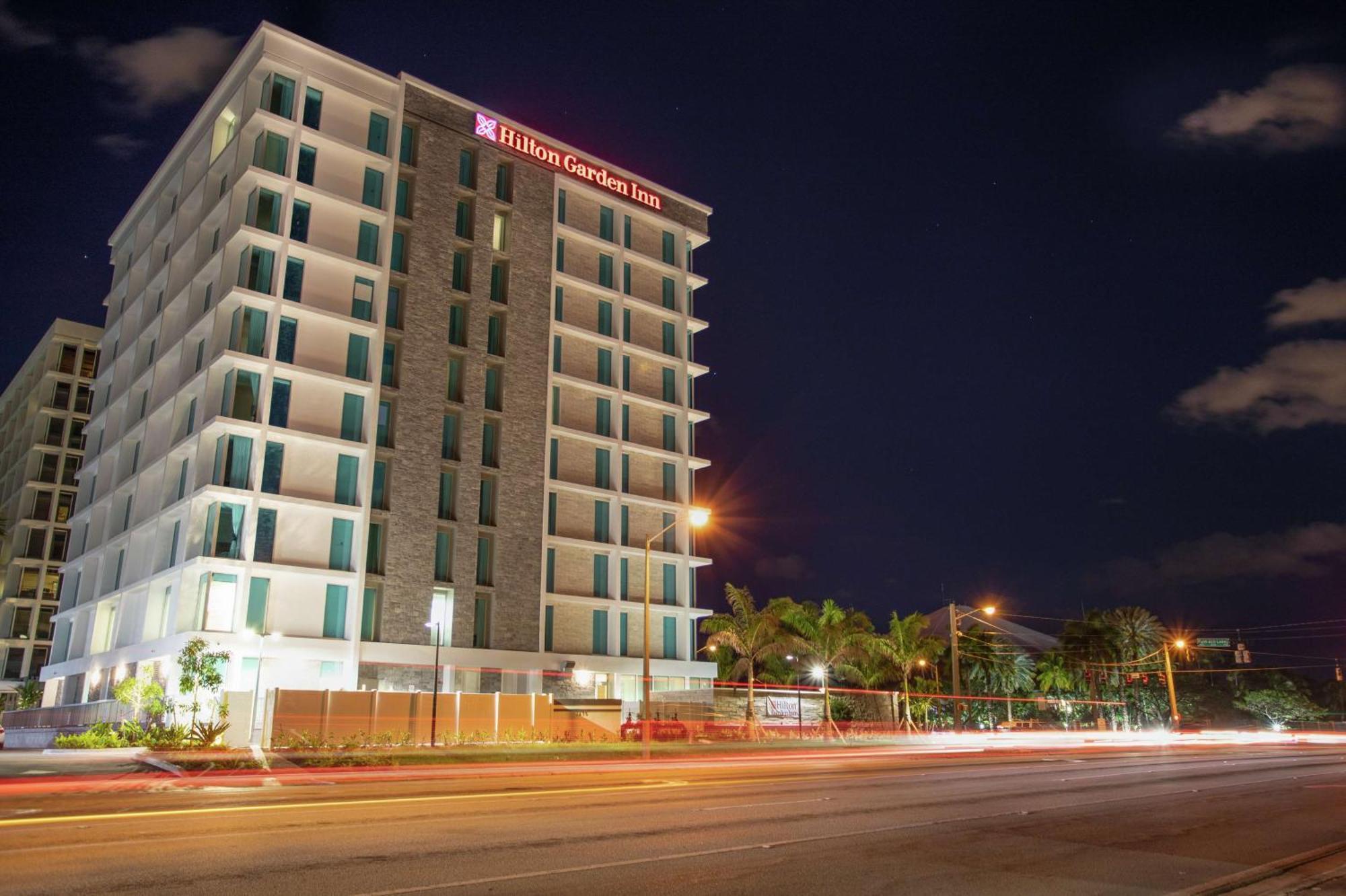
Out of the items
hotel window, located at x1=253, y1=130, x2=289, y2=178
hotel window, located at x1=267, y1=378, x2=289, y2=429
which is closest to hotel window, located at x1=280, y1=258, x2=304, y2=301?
hotel window, located at x1=253, y1=130, x2=289, y2=178

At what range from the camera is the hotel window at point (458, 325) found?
60531 millimetres

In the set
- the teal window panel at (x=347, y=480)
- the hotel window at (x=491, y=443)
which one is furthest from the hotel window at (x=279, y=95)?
the hotel window at (x=491, y=443)

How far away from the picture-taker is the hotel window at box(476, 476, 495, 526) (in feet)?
195

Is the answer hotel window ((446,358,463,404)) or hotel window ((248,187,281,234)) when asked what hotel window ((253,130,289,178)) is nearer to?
hotel window ((248,187,281,234))

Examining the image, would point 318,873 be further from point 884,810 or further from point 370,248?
point 370,248

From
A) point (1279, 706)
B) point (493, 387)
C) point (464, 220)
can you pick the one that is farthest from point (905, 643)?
point (1279, 706)

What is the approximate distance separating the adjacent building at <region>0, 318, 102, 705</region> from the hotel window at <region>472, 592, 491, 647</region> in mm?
52070

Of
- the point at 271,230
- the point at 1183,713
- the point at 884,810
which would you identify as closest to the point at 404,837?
the point at 884,810

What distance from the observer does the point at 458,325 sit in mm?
60969

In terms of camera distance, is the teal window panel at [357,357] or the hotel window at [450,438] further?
the hotel window at [450,438]

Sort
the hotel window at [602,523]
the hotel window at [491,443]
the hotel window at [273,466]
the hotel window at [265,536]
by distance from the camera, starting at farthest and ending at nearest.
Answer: the hotel window at [602,523], the hotel window at [491,443], the hotel window at [273,466], the hotel window at [265,536]

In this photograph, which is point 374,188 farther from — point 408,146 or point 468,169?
point 468,169

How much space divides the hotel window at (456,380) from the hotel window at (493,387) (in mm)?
1880

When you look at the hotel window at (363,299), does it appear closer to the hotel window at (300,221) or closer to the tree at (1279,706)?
the hotel window at (300,221)
